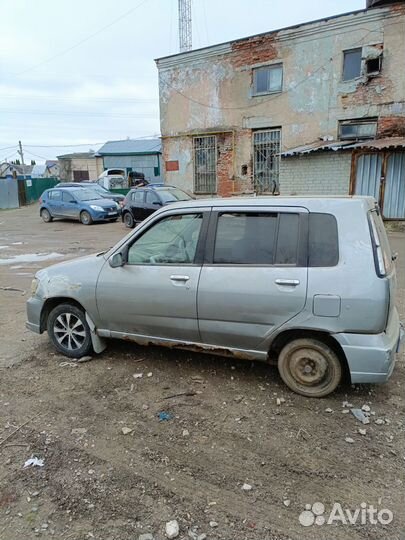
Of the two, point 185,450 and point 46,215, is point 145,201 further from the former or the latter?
point 185,450

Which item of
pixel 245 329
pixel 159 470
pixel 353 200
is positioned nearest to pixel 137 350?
pixel 245 329

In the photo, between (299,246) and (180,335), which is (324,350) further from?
(180,335)

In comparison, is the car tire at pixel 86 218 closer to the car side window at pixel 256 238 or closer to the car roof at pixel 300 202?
the car roof at pixel 300 202

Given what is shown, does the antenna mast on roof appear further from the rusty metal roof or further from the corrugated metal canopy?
the rusty metal roof

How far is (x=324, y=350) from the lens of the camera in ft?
10.7

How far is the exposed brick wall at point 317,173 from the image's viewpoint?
48.6 ft

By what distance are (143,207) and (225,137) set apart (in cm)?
551

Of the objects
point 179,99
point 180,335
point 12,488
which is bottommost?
point 12,488

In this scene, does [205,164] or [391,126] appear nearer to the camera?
[391,126]

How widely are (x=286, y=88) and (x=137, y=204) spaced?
7612 millimetres

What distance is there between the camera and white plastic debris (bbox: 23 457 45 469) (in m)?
2.72

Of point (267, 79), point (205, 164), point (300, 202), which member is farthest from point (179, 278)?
point (205, 164)

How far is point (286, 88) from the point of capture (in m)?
16.2

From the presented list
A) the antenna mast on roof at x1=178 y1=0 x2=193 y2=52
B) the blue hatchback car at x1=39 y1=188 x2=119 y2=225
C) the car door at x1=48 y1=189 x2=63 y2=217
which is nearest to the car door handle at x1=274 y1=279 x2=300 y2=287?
the blue hatchback car at x1=39 y1=188 x2=119 y2=225
